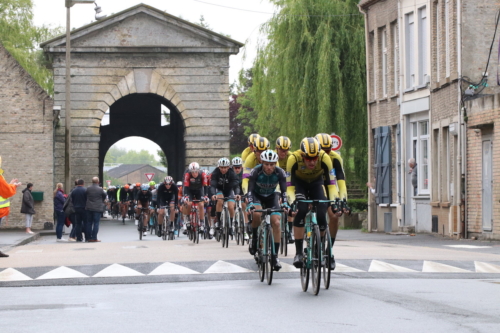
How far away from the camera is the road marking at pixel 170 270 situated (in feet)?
47.4

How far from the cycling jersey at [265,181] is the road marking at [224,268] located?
3.93 feet

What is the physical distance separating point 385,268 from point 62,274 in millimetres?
4676

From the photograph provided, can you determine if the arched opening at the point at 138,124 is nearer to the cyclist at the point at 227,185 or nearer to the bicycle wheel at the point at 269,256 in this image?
the cyclist at the point at 227,185

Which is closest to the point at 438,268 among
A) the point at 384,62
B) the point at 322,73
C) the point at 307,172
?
the point at 307,172

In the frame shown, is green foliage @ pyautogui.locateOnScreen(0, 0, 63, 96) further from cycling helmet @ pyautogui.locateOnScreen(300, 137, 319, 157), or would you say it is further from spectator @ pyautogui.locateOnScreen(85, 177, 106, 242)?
cycling helmet @ pyautogui.locateOnScreen(300, 137, 319, 157)

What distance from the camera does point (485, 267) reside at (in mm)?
15383

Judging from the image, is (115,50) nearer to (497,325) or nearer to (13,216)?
(13,216)

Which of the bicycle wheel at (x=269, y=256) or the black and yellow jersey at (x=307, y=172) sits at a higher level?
the black and yellow jersey at (x=307, y=172)

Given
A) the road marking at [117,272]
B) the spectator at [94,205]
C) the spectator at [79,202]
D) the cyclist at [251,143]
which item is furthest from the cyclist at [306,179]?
the spectator at [79,202]

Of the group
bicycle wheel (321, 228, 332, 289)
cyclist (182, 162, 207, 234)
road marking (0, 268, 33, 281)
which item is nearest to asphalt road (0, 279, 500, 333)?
bicycle wheel (321, 228, 332, 289)

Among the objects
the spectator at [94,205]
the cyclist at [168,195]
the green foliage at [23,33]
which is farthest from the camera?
the green foliage at [23,33]

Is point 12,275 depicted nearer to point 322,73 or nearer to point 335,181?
point 335,181

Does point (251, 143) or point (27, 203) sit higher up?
point (251, 143)

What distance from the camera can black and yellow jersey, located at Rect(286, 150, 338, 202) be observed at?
12.4 meters
